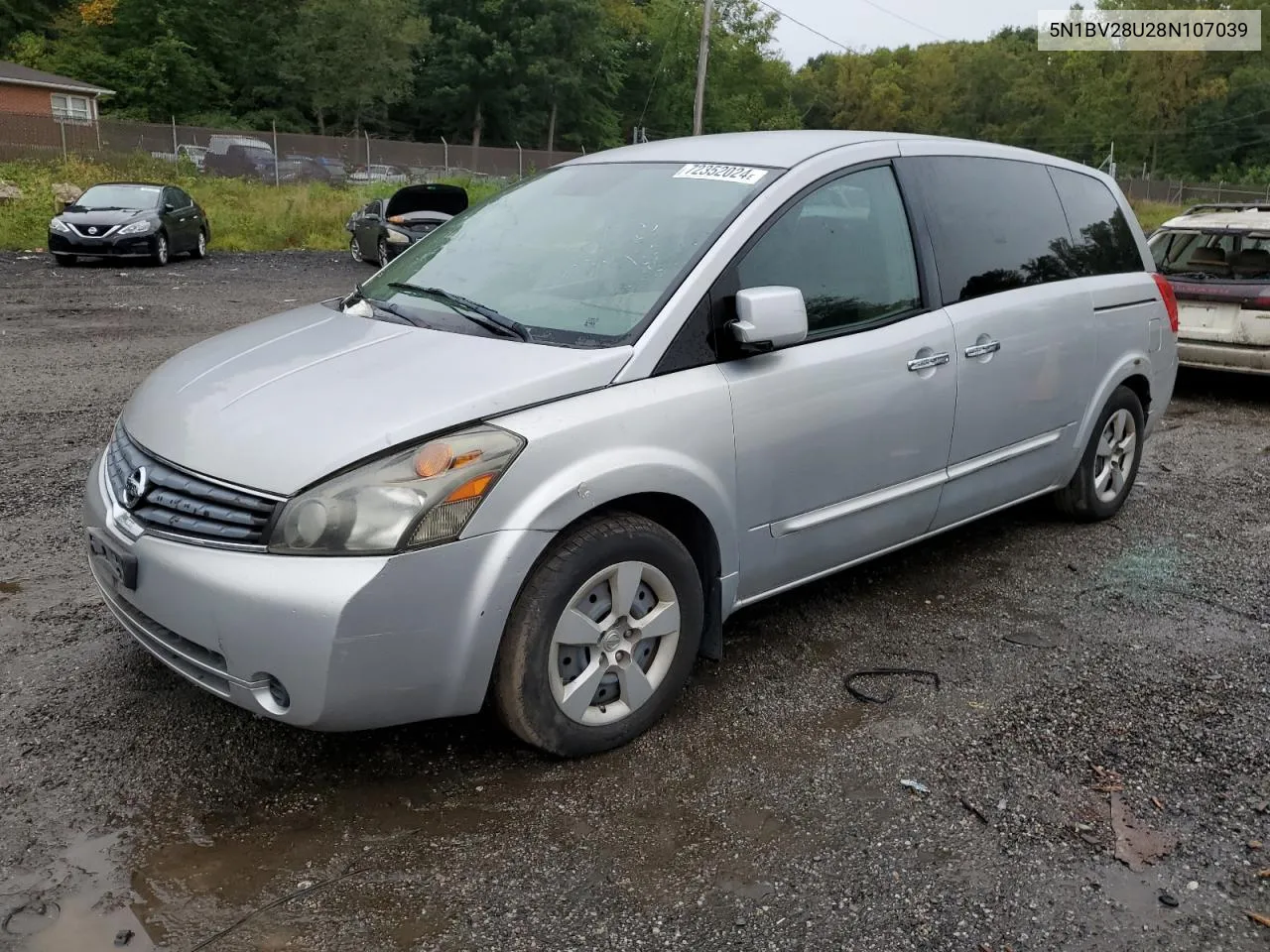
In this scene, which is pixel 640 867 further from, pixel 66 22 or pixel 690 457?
pixel 66 22

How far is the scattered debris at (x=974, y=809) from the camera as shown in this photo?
3.02 metres

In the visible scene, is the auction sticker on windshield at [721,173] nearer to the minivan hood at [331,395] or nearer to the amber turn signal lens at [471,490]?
the minivan hood at [331,395]

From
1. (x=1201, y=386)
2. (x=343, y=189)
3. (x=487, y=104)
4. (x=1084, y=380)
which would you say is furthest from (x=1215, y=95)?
(x=1084, y=380)

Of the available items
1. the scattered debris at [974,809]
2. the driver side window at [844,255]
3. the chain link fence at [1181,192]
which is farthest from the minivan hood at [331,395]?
the chain link fence at [1181,192]

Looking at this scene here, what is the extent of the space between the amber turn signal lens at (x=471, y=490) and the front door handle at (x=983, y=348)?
222 centimetres

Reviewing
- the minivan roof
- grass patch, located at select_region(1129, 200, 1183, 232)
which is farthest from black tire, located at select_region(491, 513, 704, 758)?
grass patch, located at select_region(1129, 200, 1183, 232)

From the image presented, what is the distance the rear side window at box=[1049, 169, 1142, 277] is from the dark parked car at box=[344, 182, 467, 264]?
13.3m

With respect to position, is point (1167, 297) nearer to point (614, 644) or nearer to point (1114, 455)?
point (1114, 455)

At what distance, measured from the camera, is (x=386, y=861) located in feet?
9.12

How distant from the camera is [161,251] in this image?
58.7 ft

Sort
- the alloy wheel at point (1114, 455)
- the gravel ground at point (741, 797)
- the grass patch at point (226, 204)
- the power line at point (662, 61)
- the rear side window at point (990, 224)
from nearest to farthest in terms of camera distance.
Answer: the gravel ground at point (741, 797)
the rear side window at point (990, 224)
the alloy wheel at point (1114, 455)
the grass patch at point (226, 204)
the power line at point (662, 61)

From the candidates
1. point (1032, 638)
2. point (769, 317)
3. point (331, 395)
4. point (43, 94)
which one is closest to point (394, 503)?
point (331, 395)

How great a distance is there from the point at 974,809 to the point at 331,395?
216 cm

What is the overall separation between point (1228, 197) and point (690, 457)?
2566 inches
